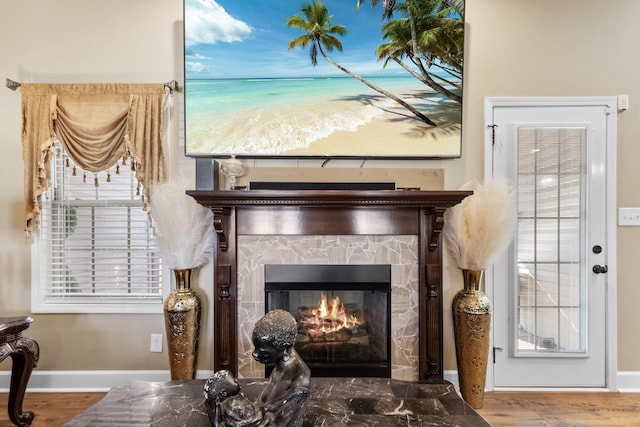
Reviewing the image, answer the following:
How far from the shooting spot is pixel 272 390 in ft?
3.86

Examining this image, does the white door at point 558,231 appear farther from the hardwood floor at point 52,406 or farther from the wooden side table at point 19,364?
the wooden side table at point 19,364

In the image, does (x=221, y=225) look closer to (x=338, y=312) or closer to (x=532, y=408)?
(x=338, y=312)

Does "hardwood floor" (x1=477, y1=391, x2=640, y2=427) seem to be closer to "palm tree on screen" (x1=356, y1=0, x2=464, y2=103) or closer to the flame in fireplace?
the flame in fireplace

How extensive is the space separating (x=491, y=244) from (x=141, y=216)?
8.24 feet

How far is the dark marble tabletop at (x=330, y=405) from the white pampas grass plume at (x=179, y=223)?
3.07 ft

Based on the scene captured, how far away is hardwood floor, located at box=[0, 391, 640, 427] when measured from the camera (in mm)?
2174

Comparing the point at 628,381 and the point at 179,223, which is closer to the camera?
the point at 179,223

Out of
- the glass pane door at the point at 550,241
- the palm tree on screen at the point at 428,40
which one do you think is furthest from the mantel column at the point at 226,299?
the glass pane door at the point at 550,241

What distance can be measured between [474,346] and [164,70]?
2920 mm

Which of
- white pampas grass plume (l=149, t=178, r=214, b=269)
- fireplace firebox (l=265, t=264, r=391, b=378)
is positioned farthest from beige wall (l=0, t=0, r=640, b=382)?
fireplace firebox (l=265, t=264, r=391, b=378)

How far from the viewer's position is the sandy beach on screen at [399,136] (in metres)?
2.56

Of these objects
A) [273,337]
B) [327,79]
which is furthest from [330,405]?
[327,79]

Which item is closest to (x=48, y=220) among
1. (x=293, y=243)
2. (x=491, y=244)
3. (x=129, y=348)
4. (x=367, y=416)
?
(x=129, y=348)

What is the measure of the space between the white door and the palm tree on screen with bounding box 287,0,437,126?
1.20 metres
